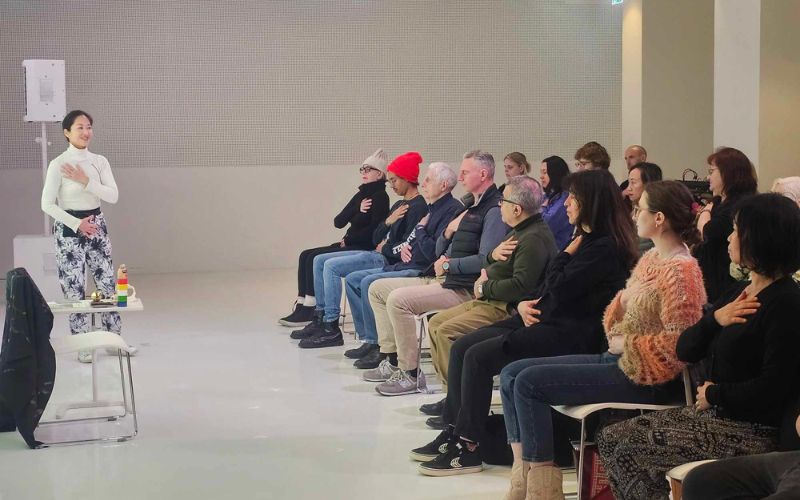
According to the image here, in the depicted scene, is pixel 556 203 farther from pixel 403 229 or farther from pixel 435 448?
pixel 435 448

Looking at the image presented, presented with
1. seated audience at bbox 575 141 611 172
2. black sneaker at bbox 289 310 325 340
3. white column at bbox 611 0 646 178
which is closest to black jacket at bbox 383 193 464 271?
black sneaker at bbox 289 310 325 340

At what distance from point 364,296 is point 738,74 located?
3140 mm

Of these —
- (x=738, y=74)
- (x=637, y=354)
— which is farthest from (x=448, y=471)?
(x=738, y=74)

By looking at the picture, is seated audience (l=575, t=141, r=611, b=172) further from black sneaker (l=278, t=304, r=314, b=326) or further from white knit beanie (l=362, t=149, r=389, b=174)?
black sneaker (l=278, t=304, r=314, b=326)

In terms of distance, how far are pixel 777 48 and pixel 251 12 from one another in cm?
618

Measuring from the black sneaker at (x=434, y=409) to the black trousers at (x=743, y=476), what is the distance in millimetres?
2499

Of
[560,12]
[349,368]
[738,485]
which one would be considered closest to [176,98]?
[560,12]

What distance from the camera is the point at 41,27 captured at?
1126cm

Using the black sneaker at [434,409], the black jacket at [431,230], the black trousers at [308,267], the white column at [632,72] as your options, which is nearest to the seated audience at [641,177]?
the black jacket at [431,230]

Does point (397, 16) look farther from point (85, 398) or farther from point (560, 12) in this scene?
point (85, 398)

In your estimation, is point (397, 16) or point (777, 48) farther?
point (397, 16)

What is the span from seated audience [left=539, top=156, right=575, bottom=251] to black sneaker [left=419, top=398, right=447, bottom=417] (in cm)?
134

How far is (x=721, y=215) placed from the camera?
15.8 feet

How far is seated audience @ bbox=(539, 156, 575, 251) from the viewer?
6.54 meters
